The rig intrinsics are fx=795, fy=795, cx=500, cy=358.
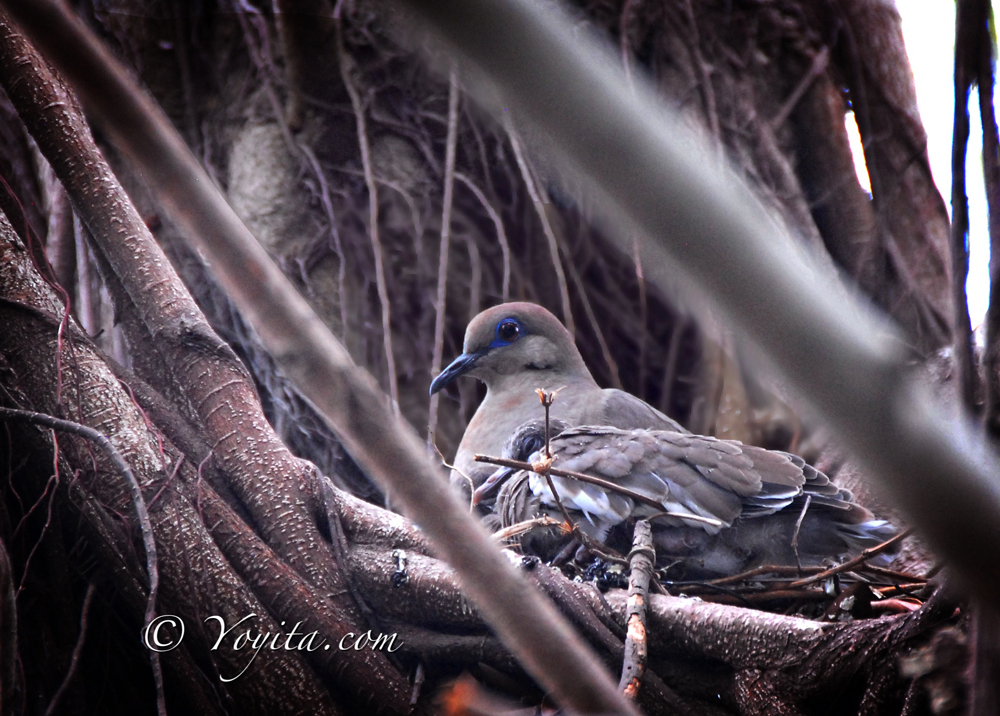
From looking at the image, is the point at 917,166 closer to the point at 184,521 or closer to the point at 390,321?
the point at 390,321

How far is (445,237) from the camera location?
1803 mm

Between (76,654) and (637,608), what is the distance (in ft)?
2.50

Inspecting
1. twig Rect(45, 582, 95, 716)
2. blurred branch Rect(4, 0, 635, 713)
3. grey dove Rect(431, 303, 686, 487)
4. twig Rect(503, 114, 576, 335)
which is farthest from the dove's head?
blurred branch Rect(4, 0, 635, 713)

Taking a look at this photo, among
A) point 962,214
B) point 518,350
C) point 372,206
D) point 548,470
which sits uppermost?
point 372,206

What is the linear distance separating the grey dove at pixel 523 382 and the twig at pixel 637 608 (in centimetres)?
47

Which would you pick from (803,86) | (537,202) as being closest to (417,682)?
(537,202)

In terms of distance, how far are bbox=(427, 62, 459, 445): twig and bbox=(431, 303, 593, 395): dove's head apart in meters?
0.07

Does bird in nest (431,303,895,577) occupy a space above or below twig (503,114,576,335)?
below

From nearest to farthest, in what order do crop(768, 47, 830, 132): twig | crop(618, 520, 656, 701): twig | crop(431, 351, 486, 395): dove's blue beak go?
crop(618, 520, 656, 701): twig → crop(431, 351, 486, 395): dove's blue beak → crop(768, 47, 830, 132): twig

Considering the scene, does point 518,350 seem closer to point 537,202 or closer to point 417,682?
point 537,202

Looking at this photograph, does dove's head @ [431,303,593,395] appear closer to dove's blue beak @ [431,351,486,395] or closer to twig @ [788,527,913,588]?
dove's blue beak @ [431,351,486,395]

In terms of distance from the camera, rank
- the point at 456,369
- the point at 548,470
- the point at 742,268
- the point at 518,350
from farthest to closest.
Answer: the point at 518,350, the point at 456,369, the point at 548,470, the point at 742,268

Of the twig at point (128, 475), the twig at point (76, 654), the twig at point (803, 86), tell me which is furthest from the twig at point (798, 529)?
the twig at point (803, 86)

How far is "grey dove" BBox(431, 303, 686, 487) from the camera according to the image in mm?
1690
